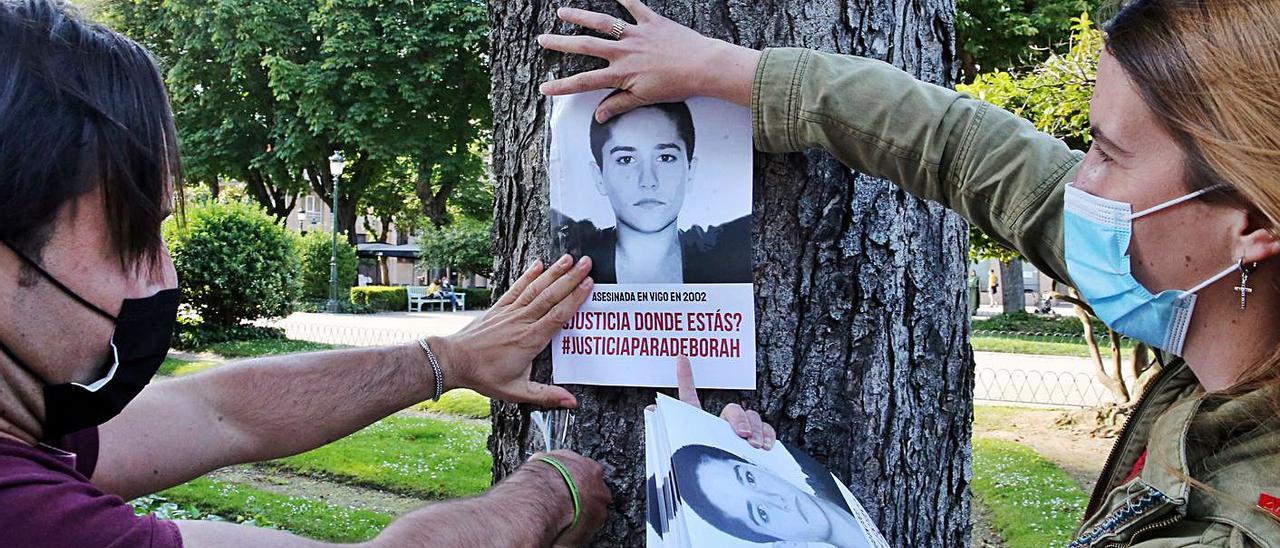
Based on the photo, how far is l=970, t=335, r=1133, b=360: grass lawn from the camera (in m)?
16.1

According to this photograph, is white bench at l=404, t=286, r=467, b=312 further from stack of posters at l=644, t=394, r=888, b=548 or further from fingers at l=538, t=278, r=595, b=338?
stack of posters at l=644, t=394, r=888, b=548

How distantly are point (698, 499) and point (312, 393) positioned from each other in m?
1.07

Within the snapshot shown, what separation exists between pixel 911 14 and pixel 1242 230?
30.8 inches

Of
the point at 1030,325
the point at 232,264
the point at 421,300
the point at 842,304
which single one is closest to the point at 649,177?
the point at 842,304

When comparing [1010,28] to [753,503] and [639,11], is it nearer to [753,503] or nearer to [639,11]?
[639,11]

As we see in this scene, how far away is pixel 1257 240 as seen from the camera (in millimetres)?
1237

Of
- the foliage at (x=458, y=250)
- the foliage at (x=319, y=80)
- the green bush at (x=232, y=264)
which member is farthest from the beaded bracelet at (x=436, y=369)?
the foliage at (x=458, y=250)

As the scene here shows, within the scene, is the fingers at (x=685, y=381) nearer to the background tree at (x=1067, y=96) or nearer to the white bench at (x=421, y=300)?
the background tree at (x=1067, y=96)

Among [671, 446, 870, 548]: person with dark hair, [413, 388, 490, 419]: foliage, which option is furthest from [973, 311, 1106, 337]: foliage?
[671, 446, 870, 548]: person with dark hair

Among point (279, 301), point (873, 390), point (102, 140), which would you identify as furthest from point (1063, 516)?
point (279, 301)

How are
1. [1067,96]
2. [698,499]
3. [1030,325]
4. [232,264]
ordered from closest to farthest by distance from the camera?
[698,499], [1067,96], [232,264], [1030,325]

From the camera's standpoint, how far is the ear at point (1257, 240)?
1.22 meters

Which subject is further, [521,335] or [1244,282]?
[521,335]

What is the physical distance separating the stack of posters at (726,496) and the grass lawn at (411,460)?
553 cm
